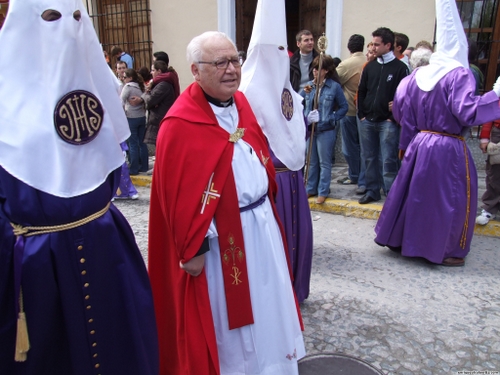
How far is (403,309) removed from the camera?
3404 mm

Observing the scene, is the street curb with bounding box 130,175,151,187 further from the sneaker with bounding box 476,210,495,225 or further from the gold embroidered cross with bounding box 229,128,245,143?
the gold embroidered cross with bounding box 229,128,245,143

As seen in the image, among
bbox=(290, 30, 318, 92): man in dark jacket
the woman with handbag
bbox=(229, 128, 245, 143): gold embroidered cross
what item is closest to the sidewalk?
the woman with handbag

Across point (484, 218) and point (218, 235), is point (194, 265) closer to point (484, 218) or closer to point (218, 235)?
point (218, 235)

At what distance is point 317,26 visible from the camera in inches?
345

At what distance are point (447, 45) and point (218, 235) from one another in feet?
9.46

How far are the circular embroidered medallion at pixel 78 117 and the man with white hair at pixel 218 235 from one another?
17.6 inches

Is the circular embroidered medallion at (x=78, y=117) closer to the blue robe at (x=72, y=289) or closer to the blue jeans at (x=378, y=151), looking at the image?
the blue robe at (x=72, y=289)

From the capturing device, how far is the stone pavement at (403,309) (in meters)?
2.88

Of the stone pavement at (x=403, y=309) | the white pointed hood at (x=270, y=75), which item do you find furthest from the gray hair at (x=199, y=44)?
the stone pavement at (x=403, y=309)

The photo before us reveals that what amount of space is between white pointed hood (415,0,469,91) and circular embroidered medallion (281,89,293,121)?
1586mm

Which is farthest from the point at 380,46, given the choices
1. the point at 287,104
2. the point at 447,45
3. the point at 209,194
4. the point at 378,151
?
the point at 209,194

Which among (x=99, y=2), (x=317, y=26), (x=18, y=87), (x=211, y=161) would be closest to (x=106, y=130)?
(x=18, y=87)

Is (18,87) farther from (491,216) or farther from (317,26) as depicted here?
(317,26)

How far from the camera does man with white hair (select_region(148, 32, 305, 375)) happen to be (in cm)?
210
